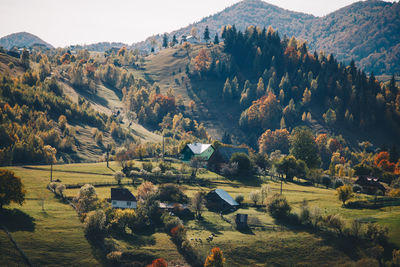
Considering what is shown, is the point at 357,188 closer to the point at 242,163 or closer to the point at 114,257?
the point at 242,163

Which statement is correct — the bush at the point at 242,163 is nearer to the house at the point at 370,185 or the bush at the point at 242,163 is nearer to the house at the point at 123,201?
the house at the point at 370,185

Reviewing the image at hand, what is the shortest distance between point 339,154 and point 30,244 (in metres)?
145

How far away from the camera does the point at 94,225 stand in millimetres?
66438

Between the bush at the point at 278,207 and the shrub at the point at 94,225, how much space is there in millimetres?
32742

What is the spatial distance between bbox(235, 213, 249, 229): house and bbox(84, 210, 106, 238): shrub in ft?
79.2

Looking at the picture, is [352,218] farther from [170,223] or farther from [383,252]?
[170,223]

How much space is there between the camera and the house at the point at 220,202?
8481 cm

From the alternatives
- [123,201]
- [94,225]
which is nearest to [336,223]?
[123,201]

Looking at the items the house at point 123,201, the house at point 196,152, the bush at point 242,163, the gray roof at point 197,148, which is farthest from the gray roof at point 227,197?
the gray roof at point 197,148

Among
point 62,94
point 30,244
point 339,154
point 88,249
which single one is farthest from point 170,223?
point 62,94

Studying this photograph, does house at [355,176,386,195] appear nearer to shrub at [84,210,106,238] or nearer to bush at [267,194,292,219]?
bush at [267,194,292,219]

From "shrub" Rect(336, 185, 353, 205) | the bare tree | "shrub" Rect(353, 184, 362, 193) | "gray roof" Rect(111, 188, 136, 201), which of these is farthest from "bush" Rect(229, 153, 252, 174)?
"gray roof" Rect(111, 188, 136, 201)

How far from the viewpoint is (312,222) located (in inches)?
2970

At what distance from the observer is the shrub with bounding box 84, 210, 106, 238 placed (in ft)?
217
